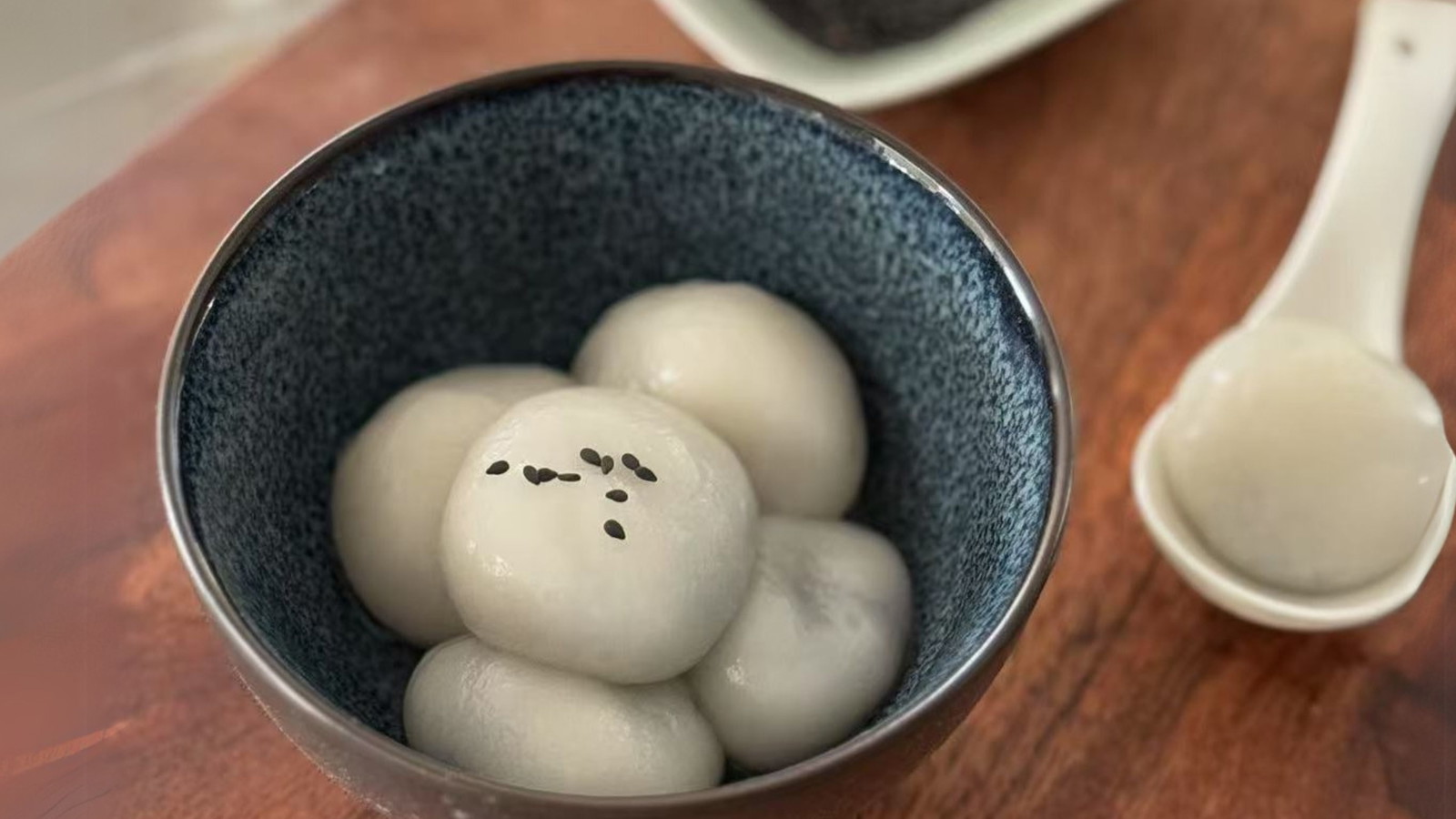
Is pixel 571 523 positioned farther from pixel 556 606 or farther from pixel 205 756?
pixel 205 756

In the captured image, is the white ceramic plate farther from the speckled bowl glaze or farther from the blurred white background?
the blurred white background

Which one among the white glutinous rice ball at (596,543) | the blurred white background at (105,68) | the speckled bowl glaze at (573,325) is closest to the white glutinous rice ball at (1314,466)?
the speckled bowl glaze at (573,325)

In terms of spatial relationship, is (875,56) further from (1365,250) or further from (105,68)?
(105,68)

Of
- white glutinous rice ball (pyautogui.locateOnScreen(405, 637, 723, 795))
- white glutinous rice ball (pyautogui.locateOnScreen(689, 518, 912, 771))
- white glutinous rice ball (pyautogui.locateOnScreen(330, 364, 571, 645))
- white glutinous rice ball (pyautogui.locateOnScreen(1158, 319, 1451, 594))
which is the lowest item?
white glutinous rice ball (pyautogui.locateOnScreen(1158, 319, 1451, 594))

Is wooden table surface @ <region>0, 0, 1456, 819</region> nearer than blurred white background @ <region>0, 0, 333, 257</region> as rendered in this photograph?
Yes

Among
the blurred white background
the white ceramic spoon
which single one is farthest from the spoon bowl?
the blurred white background

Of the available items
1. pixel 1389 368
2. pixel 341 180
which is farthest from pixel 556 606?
pixel 1389 368
